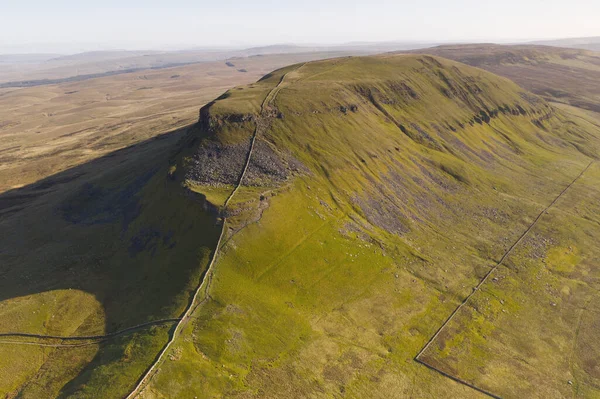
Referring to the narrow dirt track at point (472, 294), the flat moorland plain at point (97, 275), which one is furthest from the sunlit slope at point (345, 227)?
the flat moorland plain at point (97, 275)

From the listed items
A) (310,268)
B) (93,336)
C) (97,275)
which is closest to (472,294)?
(310,268)

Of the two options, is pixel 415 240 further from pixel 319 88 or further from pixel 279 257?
pixel 319 88

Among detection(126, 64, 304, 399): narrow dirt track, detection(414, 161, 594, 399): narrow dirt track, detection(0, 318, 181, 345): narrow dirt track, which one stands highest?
detection(126, 64, 304, 399): narrow dirt track

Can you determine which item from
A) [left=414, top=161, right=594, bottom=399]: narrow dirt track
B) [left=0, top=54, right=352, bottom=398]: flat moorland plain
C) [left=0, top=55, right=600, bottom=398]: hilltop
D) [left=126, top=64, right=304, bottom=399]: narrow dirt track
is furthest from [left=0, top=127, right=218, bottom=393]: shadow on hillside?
[left=414, top=161, right=594, bottom=399]: narrow dirt track

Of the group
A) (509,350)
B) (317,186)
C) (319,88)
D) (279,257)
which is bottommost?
(509,350)

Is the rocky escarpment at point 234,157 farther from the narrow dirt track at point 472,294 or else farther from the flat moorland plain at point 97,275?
the narrow dirt track at point 472,294

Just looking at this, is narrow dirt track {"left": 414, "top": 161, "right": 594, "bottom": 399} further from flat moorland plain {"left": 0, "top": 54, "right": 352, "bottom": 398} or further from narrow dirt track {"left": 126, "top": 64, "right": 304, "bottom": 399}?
flat moorland plain {"left": 0, "top": 54, "right": 352, "bottom": 398}

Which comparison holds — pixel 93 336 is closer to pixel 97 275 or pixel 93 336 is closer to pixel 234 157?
pixel 97 275

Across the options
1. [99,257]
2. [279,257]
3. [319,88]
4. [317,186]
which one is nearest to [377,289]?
[279,257]
